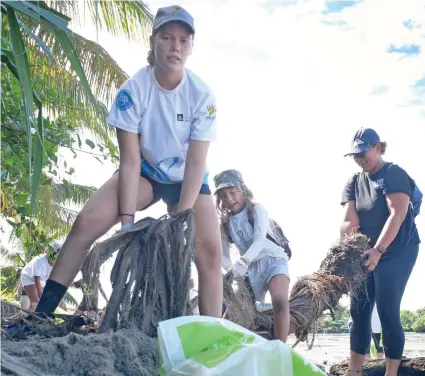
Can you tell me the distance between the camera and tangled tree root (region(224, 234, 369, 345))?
524 centimetres

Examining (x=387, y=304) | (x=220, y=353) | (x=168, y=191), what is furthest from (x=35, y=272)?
(x=220, y=353)

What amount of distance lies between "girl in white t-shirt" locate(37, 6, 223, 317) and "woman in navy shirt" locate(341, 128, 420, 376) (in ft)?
7.02

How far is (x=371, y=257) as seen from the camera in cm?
525

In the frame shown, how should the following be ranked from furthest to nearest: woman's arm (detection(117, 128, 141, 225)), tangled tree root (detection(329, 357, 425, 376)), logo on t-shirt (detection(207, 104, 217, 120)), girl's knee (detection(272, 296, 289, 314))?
tangled tree root (detection(329, 357, 425, 376)) → girl's knee (detection(272, 296, 289, 314)) → logo on t-shirt (detection(207, 104, 217, 120)) → woman's arm (detection(117, 128, 141, 225))

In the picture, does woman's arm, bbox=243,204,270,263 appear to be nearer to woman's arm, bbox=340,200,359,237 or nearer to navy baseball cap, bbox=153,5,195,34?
woman's arm, bbox=340,200,359,237

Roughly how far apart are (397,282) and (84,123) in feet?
20.6

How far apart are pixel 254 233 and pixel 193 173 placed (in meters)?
2.02

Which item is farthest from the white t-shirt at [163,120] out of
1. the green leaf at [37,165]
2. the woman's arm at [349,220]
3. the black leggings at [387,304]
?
the woman's arm at [349,220]

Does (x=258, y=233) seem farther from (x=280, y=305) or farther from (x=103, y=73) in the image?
(x=103, y=73)

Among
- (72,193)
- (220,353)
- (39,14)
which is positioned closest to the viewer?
(220,353)

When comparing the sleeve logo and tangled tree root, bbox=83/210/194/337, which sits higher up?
the sleeve logo

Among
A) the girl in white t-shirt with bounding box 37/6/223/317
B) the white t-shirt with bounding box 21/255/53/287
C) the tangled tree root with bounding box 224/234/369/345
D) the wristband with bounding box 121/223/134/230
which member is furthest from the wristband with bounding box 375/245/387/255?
the white t-shirt with bounding box 21/255/53/287

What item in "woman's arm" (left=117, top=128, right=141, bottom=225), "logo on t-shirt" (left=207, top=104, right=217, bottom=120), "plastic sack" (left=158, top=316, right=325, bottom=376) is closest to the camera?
"plastic sack" (left=158, top=316, right=325, bottom=376)

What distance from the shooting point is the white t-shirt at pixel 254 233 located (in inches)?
207
